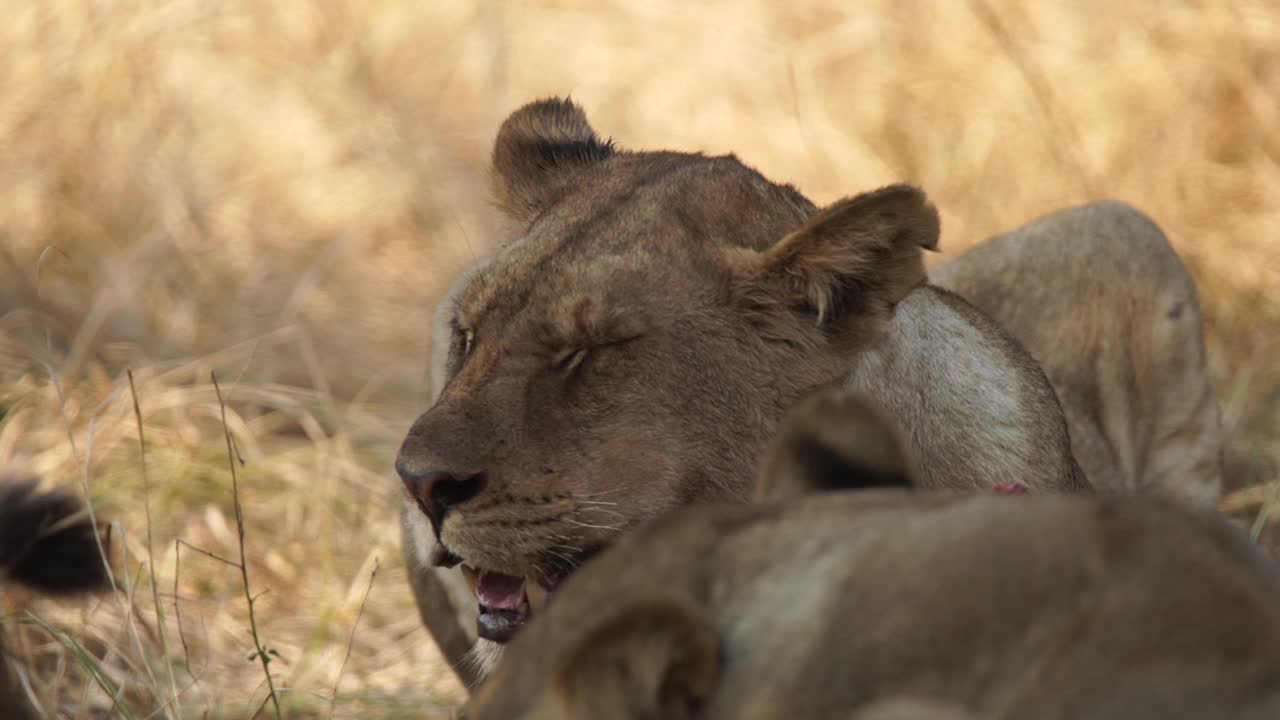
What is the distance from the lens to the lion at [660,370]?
3158mm

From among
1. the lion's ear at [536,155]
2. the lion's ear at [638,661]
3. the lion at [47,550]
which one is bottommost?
the lion's ear at [638,661]

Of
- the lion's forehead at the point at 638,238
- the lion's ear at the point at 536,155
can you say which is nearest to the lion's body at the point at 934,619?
the lion's forehead at the point at 638,238

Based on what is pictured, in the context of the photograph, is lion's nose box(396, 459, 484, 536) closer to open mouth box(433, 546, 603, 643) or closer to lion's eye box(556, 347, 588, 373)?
open mouth box(433, 546, 603, 643)

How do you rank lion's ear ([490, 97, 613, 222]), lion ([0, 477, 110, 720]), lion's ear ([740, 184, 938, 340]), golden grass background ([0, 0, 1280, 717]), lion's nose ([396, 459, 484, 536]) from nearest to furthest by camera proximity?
lion's nose ([396, 459, 484, 536]) → lion's ear ([740, 184, 938, 340]) → lion's ear ([490, 97, 613, 222]) → lion ([0, 477, 110, 720]) → golden grass background ([0, 0, 1280, 717])

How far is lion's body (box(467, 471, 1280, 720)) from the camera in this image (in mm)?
1670

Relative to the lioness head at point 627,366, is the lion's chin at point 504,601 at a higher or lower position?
lower

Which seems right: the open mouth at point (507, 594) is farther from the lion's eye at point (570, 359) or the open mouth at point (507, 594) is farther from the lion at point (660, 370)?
the lion's eye at point (570, 359)

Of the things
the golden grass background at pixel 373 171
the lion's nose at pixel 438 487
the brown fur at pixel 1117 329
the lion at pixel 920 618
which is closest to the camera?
the lion at pixel 920 618

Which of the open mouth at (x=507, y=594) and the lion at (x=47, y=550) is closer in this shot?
the open mouth at (x=507, y=594)

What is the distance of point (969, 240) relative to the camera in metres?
7.94

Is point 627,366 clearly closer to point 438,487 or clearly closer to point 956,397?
point 438,487

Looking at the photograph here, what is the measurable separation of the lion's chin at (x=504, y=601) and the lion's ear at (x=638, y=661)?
1437 millimetres

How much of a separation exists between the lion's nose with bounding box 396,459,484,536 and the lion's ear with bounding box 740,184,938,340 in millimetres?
598

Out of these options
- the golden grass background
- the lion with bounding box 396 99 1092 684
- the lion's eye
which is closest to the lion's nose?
the lion with bounding box 396 99 1092 684
